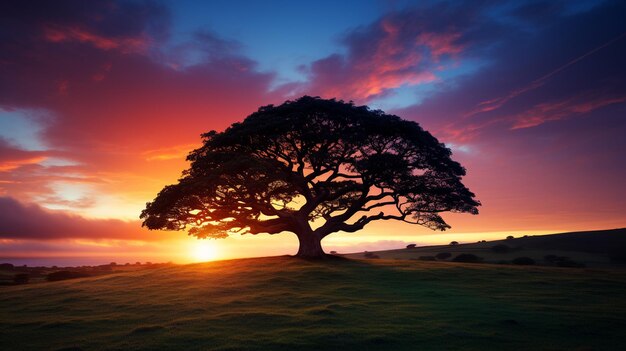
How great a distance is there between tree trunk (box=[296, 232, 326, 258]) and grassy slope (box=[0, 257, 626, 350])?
295 inches

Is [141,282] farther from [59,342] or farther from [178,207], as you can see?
[59,342]

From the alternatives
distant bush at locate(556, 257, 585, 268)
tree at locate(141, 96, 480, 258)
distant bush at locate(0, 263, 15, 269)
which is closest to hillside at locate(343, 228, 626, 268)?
distant bush at locate(556, 257, 585, 268)

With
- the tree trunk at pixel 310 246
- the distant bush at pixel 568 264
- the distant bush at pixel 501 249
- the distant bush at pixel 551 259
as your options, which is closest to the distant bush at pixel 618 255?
the distant bush at pixel 568 264

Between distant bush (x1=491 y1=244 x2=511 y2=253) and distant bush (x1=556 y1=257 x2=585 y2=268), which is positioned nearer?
distant bush (x1=556 y1=257 x2=585 y2=268)

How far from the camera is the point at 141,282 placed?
31922 millimetres

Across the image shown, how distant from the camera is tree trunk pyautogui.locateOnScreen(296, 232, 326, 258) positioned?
1606 inches

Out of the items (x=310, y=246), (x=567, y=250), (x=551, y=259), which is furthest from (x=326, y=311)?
(x=567, y=250)

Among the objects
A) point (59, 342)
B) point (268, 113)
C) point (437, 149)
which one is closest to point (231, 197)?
point (268, 113)

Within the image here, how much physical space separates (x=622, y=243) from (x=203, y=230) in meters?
65.9

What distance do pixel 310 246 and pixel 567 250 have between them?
1836 inches

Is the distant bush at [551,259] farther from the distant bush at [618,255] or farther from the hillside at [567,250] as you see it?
the distant bush at [618,255]

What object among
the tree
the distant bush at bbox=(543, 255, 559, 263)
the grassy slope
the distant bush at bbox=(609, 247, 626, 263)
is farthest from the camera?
the distant bush at bbox=(609, 247, 626, 263)

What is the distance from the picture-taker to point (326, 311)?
739 inches

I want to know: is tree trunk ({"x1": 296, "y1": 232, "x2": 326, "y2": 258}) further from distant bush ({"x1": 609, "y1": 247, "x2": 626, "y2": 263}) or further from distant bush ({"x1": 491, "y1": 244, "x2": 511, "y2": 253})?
distant bush ({"x1": 609, "y1": 247, "x2": 626, "y2": 263})
